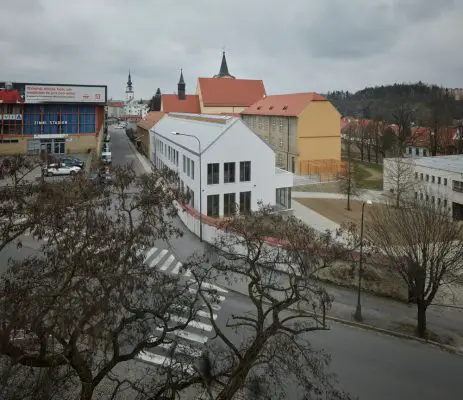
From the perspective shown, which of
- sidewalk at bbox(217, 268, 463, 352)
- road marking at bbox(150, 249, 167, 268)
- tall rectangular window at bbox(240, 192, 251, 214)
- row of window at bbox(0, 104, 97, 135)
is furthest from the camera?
row of window at bbox(0, 104, 97, 135)

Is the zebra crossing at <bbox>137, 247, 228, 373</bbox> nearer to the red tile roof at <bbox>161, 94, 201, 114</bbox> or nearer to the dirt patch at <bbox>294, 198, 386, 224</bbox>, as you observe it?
the dirt patch at <bbox>294, 198, 386, 224</bbox>

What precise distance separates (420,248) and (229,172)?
606 inches

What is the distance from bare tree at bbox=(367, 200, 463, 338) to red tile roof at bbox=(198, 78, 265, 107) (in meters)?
55.5

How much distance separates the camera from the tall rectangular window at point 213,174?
2881cm

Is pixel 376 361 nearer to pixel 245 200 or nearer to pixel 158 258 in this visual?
pixel 158 258

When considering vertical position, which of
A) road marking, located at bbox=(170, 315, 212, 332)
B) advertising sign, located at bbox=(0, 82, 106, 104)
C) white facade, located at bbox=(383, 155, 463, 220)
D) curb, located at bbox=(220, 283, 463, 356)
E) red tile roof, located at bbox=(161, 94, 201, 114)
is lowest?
curb, located at bbox=(220, 283, 463, 356)

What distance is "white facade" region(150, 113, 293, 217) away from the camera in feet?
94.8

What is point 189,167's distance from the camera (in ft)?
104

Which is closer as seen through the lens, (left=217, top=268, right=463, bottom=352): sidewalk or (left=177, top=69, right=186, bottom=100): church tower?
(left=217, top=268, right=463, bottom=352): sidewalk

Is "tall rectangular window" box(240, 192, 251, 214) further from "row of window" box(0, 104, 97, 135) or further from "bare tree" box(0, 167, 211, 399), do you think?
"row of window" box(0, 104, 97, 135)

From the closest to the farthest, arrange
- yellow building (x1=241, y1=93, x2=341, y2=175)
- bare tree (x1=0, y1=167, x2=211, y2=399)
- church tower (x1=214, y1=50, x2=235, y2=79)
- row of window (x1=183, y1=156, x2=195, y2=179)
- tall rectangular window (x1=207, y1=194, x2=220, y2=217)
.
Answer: bare tree (x1=0, y1=167, x2=211, y2=399) → tall rectangular window (x1=207, y1=194, x2=220, y2=217) → row of window (x1=183, y1=156, x2=195, y2=179) → yellow building (x1=241, y1=93, x2=341, y2=175) → church tower (x1=214, y1=50, x2=235, y2=79)

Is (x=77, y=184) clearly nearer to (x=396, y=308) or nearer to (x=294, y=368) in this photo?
(x=294, y=368)

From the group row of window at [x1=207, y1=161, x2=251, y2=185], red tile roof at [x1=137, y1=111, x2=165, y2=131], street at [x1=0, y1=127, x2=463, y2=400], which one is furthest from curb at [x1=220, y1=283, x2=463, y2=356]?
red tile roof at [x1=137, y1=111, x2=165, y2=131]

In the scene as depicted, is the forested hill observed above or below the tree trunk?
above
